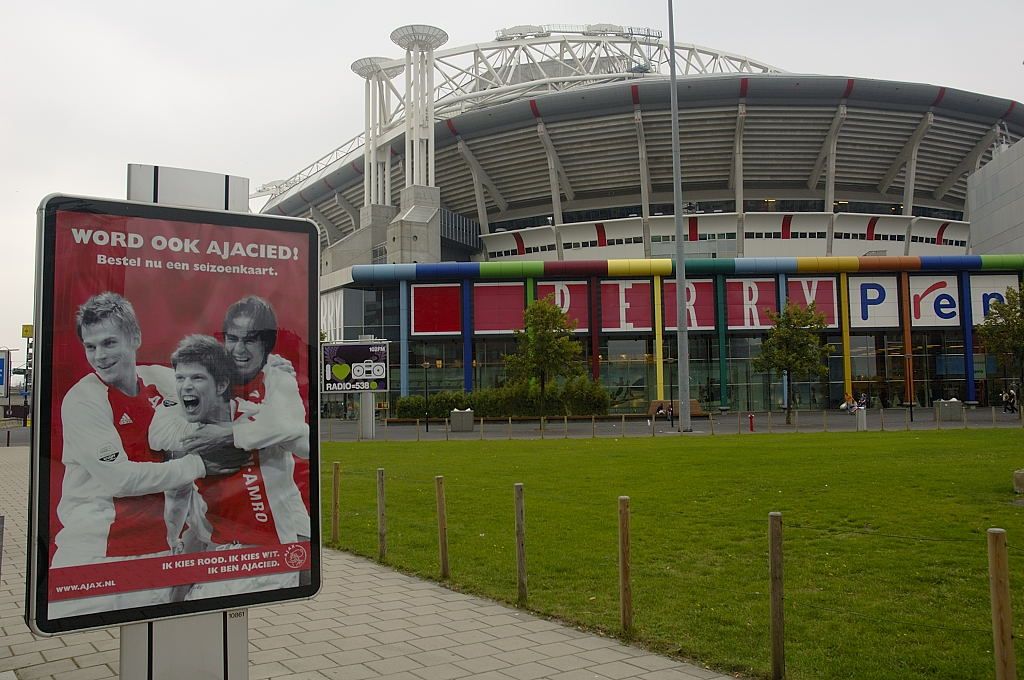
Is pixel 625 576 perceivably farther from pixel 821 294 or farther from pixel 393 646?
pixel 821 294

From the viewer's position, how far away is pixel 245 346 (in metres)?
4.11

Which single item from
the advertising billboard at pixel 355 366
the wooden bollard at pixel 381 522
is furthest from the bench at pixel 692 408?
the wooden bollard at pixel 381 522

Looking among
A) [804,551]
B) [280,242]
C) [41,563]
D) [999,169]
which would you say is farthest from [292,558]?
[999,169]

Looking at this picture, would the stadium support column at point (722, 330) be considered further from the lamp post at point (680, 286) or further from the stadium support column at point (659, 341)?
the lamp post at point (680, 286)

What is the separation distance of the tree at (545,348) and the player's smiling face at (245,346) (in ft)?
135

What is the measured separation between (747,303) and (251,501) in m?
53.1

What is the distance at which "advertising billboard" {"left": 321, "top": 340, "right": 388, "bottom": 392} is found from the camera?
35438 mm

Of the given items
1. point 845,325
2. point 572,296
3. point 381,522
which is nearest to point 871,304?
point 845,325

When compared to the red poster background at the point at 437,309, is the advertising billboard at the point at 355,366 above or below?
below

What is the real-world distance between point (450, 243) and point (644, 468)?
51.1m

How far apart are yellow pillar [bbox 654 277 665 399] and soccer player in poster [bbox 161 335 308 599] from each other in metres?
50.1

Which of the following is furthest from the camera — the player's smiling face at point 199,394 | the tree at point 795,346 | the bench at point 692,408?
the bench at point 692,408

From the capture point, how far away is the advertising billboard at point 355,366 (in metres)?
35.4

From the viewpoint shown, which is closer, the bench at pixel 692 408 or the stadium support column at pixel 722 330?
the bench at pixel 692 408
